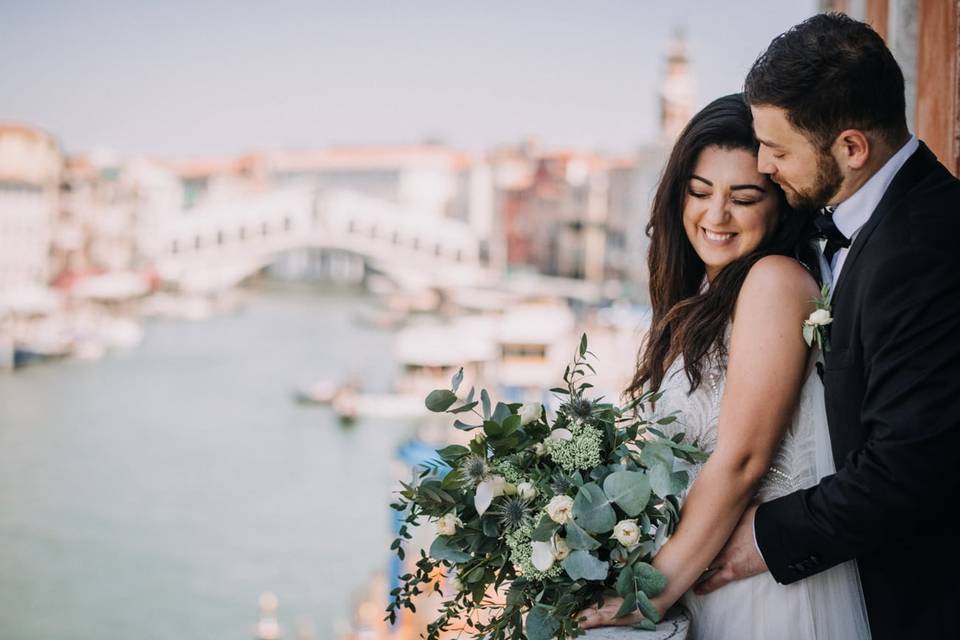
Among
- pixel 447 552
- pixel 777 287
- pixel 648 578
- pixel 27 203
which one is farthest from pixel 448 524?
pixel 27 203

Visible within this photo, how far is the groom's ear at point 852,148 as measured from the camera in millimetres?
570

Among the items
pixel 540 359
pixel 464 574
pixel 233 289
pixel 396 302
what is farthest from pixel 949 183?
pixel 233 289

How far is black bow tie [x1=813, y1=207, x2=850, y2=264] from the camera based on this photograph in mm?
607

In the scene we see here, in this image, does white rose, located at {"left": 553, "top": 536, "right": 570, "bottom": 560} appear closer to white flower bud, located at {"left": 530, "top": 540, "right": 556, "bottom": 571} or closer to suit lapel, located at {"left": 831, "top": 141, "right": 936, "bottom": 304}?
white flower bud, located at {"left": 530, "top": 540, "right": 556, "bottom": 571}

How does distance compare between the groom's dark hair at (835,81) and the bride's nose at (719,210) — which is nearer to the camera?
the groom's dark hair at (835,81)

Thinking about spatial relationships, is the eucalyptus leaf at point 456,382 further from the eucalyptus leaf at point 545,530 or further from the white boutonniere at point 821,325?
the white boutonniere at point 821,325

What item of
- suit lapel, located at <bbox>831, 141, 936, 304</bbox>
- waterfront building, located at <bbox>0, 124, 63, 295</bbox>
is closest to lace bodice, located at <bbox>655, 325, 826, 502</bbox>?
suit lapel, located at <bbox>831, 141, 936, 304</bbox>

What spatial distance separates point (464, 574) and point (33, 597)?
7436 mm

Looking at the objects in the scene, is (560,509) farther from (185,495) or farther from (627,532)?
(185,495)

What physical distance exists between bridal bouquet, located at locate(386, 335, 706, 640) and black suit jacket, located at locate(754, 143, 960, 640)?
0.07 metres

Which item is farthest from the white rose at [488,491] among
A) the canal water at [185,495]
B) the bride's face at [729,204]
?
the canal water at [185,495]

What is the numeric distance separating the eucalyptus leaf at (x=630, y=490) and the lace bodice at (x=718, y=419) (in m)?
0.07

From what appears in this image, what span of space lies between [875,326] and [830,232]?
92 mm

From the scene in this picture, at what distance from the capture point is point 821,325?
60 centimetres
